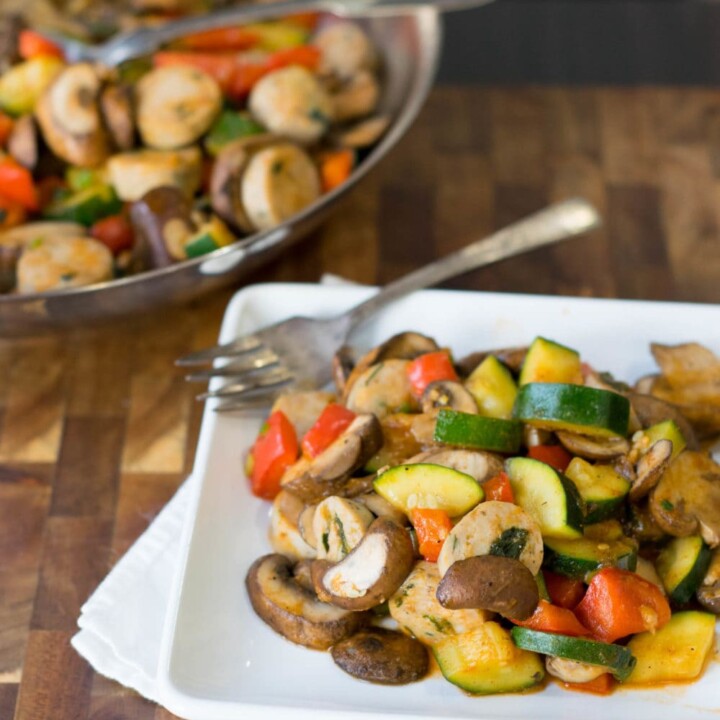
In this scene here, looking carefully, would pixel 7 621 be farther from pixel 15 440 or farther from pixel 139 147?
pixel 139 147

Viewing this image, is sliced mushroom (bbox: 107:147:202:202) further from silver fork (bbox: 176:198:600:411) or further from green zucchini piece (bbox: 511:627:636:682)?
green zucchini piece (bbox: 511:627:636:682)

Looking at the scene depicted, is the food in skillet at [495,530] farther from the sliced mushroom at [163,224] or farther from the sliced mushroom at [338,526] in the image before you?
the sliced mushroom at [163,224]

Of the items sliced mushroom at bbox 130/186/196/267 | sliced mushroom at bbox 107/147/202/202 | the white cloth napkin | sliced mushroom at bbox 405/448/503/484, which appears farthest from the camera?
sliced mushroom at bbox 107/147/202/202

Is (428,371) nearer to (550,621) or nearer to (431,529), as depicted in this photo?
(431,529)

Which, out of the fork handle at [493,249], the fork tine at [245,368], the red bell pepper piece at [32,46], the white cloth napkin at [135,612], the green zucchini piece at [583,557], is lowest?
the white cloth napkin at [135,612]

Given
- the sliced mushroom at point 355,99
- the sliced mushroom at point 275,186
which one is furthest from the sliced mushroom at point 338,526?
the sliced mushroom at point 355,99

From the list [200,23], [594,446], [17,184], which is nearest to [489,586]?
[594,446]

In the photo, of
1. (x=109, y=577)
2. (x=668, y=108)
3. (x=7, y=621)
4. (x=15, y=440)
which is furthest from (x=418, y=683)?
(x=668, y=108)

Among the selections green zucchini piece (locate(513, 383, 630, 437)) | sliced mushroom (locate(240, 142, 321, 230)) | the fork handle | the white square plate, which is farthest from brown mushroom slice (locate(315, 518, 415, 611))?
sliced mushroom (locate(240, 142, 321, 230))
